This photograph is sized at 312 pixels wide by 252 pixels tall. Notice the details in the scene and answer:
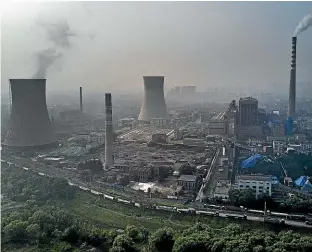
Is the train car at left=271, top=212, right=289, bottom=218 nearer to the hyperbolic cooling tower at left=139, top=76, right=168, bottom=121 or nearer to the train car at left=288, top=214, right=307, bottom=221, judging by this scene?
the train car at left=288, top=214, right=307, bottom=221

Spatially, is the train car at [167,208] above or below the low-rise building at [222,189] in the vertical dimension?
below

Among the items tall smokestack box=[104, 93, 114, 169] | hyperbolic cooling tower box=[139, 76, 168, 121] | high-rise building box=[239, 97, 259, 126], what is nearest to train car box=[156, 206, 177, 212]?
tall smokestack box=[104, 93, 114, 169]

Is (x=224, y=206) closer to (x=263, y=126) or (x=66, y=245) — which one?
(x=66, y=245)

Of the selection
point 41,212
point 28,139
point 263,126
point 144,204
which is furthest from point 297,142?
point 41,212

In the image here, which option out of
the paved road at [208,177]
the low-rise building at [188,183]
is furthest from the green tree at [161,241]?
the low-rise building at [188,183]

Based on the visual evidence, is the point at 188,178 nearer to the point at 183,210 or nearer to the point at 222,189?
the point at 222,189

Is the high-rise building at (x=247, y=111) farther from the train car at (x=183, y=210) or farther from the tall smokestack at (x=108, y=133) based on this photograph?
the train car at (x=183, y=210)
